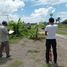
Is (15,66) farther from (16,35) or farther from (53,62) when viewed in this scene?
(16,35)

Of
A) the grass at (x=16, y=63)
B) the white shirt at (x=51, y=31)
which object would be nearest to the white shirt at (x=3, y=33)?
the grass at (x=16, y=63)

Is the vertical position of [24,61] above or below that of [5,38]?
below

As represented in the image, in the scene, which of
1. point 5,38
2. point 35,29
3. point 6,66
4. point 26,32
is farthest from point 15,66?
point 26,32

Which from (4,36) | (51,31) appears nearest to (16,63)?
(51,31)

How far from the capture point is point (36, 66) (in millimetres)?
12898

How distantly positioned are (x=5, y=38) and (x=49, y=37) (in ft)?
10.6

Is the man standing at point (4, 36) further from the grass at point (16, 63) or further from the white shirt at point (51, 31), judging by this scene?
the white shirt at point (51, 31)

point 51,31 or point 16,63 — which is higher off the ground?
point 51,31

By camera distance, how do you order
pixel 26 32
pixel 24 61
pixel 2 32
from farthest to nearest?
pixel 26 32
pixel 2 32
pixel 24 61

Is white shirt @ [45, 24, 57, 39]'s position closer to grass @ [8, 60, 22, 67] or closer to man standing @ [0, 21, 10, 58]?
grass @ [8, 60, 22, 67]

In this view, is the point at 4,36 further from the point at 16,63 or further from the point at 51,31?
the point at 51,31

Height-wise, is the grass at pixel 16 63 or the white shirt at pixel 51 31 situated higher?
the white shirt at pixel 51 31

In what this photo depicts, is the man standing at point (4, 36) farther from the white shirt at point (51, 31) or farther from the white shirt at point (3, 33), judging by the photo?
the white shirt at point (51, 31)

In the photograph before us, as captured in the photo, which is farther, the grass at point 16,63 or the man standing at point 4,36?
the man standing at point 4,36
